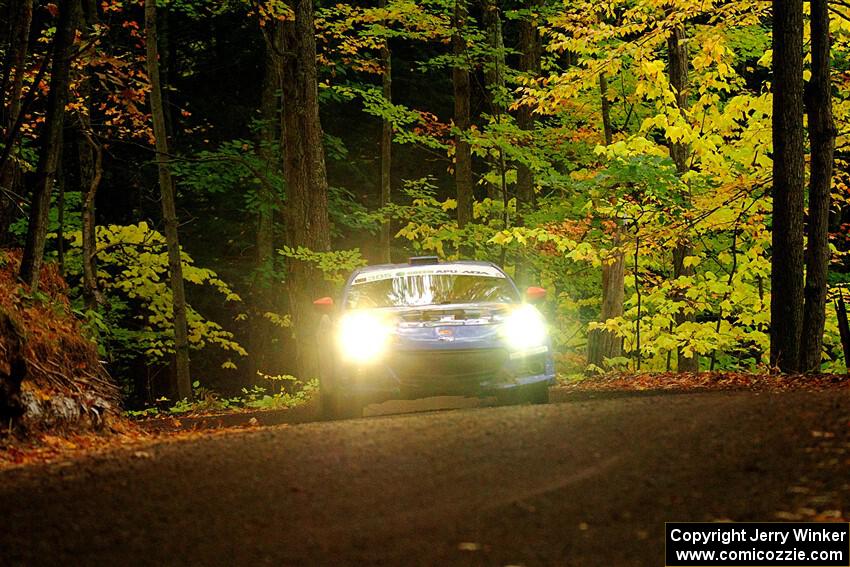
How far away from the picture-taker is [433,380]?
10.2m

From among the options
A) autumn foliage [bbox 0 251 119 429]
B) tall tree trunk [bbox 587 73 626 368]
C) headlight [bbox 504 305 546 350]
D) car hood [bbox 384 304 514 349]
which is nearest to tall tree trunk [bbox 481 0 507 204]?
tall tree trunk [bbox 587 73 626 368]

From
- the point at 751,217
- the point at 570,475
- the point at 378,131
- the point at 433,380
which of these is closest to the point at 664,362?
the point at 751,217

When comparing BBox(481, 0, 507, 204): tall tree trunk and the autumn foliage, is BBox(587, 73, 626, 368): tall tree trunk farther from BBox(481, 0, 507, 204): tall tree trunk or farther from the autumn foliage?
the autumn foliage

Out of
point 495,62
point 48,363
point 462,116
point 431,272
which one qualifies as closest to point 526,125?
point 462,116

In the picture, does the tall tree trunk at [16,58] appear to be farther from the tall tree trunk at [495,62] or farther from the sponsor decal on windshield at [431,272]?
the tall tree trunk at [495,62]

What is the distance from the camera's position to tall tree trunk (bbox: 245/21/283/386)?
2588 centimetres

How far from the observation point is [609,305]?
2172 cm

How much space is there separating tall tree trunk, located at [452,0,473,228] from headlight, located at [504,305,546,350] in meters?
14.0

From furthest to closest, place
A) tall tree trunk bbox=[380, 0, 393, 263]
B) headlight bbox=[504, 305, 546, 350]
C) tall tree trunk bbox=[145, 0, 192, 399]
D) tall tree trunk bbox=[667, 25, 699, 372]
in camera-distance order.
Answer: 1. tall tree trunk bbox=[380, 0, 393, 263]
2. tall tree trunk bbox=[145, 0, 192, 399]
3. tall tree trunk bbox=[667, 25, 699, 372]
4. headlight bbox=[504, 305, 546, 350]

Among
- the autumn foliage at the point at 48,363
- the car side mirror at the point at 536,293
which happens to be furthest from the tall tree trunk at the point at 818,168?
the autumn foliage at the point at 48,363

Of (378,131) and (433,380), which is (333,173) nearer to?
(378,131)

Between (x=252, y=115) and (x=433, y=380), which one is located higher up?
(x=252, y=115)

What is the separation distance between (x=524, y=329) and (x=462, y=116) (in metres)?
15.4

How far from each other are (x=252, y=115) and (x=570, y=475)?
26697 mm
